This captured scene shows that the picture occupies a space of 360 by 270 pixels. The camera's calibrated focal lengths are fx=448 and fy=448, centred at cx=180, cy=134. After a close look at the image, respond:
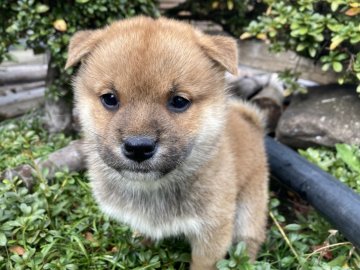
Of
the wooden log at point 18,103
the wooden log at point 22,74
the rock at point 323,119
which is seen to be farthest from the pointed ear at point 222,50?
the wooden log at point 22,74

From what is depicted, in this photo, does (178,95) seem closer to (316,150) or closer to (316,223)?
(316,223)

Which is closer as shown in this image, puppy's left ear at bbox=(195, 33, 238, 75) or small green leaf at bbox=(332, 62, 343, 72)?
puppy's left ear at bbox=(195, 33, 238, 75)

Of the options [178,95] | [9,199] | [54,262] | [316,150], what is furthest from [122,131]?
[316,150]

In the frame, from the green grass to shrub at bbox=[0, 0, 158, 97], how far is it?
3.07 feet

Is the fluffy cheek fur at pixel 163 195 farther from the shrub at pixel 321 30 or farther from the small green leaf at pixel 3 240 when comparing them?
the shrub at pixel 321 30

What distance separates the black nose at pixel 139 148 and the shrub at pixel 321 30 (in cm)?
195

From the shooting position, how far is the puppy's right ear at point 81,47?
236 centimetres

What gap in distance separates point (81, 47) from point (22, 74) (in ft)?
11.2

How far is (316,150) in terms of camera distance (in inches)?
144

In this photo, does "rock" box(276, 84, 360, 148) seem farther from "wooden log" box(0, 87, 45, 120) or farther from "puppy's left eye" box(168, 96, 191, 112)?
"wooden log" box(0, 87, 45, 120)

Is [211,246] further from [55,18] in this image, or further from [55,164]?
[55,18]

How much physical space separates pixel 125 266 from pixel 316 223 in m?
1.34

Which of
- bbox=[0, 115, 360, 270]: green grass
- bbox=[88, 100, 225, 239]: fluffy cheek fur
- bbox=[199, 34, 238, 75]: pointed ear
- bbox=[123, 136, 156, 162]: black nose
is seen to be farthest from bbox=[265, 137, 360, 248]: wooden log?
bbox=[123, 136, 156, 162]: black nose

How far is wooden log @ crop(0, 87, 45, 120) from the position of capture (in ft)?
15.8
